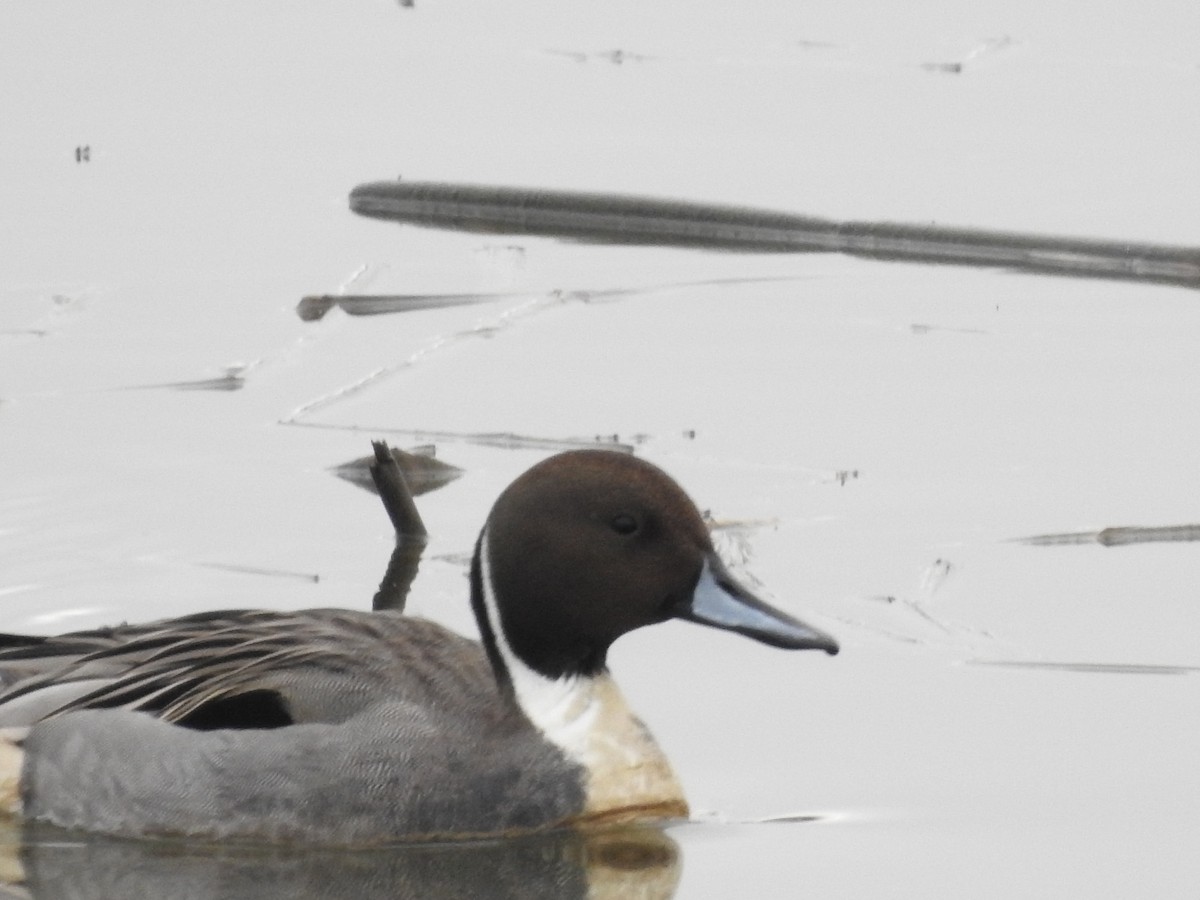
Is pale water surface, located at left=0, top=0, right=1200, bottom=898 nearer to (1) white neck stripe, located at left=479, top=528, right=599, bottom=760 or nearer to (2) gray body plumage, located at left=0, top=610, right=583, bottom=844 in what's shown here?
(2) gray body plumage, located at left=0, top=610, right=583, bottom=844

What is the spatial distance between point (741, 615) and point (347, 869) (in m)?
1.08

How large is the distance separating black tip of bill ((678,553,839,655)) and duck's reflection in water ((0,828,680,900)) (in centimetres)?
53

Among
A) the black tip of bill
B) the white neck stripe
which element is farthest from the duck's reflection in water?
the black tip of bill

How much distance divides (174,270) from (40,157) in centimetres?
181

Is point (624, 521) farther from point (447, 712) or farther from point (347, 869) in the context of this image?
point (347, 869)

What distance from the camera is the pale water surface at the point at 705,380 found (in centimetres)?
601

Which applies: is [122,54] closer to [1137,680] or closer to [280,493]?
[280,493]

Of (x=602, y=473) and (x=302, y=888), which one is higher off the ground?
(x=602, y=473)

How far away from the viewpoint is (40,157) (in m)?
11.5

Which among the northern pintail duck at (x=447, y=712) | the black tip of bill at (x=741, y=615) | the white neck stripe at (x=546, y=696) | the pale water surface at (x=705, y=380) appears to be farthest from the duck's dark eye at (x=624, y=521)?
the pale water surface at (x=705, y=380)

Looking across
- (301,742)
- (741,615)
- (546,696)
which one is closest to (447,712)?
(546,696)

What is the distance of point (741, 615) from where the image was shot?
19.5ft

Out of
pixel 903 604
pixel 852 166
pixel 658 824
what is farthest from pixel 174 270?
pixel 658 824

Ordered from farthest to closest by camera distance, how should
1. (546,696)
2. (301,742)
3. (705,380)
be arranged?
(705,380) < (546,696) < (301,742)
